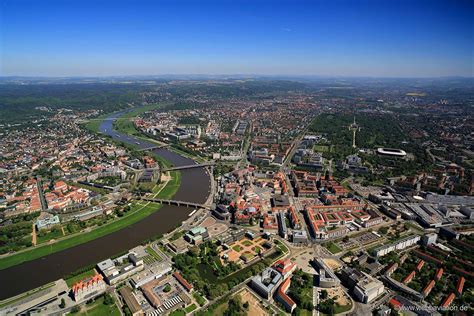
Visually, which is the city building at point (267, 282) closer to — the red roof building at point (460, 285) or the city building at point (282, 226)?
the city building at point (282, 226)

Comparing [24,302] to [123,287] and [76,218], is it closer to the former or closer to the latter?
[123,287]

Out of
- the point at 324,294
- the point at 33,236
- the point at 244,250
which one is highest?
the point at 33,236

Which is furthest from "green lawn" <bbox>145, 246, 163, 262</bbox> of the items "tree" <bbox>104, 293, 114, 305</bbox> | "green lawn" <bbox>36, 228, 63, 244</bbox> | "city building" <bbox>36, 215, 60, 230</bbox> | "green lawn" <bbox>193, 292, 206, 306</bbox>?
"city building" <bbox>36, 215, 60, 230</bbox>

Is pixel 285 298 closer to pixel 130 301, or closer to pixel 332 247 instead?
pixel 332 247

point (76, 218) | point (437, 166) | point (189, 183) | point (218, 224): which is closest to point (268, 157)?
point (189, 183)

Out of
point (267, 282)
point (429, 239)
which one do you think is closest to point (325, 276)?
point (267, 282)

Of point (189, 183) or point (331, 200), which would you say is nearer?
point (331, 200)

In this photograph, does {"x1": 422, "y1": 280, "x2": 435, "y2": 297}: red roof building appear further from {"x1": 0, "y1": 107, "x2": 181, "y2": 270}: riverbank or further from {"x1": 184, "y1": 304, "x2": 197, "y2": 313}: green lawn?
{"x1": 0, "y1": 107, "x2": 181, "y2": 270}: riverbank

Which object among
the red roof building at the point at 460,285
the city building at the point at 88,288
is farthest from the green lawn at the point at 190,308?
the red roof building at the point at 460,285
